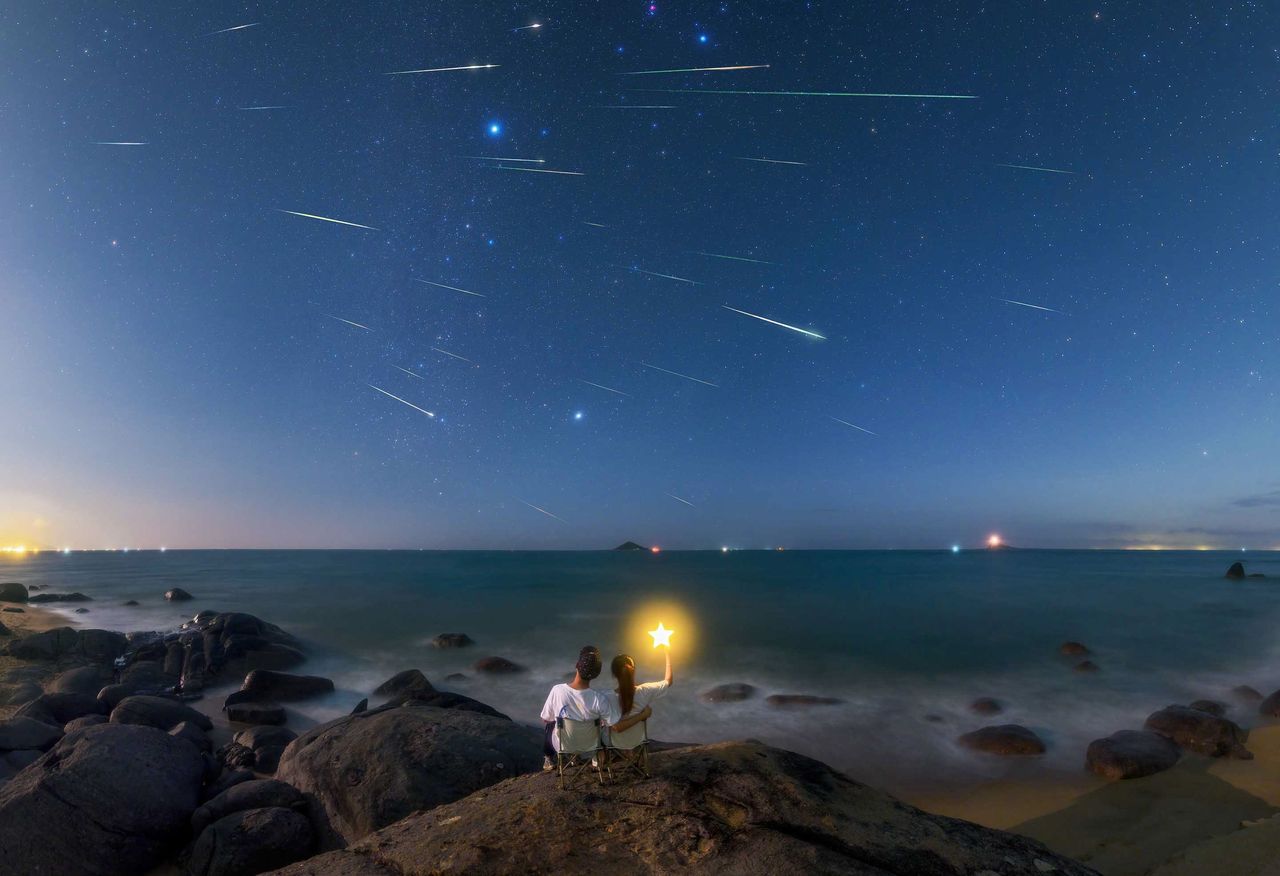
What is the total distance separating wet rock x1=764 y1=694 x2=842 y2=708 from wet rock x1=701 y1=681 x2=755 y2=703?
2.32 feet

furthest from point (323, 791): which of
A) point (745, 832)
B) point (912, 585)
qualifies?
point (912, 585)

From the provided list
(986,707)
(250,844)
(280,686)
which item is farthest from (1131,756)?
(280,686)

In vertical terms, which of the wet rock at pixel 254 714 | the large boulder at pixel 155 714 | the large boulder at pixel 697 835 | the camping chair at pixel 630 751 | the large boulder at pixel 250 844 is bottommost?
the wet rock at pixel 254 714

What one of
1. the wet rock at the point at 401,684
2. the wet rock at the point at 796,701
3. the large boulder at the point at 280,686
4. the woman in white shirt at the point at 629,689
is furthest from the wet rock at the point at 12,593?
the woman in white shirt at the point at 629,689

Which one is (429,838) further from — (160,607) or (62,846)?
(160,607)

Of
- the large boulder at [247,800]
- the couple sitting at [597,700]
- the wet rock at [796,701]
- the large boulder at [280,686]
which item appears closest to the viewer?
the couple sitting at [597,700]

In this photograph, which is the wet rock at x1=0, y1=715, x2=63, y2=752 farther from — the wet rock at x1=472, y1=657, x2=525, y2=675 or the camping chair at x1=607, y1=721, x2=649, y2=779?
the wet rock at x1=472, y1=657, x2=525, y2=675

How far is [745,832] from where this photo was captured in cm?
495

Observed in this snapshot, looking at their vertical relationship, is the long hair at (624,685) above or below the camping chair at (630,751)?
above

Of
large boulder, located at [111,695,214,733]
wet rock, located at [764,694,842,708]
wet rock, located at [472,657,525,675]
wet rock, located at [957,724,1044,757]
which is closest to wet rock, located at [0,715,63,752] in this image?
large boulder, located at [111,695,214,733]

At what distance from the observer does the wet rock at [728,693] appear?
732 inches

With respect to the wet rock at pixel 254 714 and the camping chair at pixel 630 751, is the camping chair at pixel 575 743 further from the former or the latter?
the wet rock at pixel 254 714

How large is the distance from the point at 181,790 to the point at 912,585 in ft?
235

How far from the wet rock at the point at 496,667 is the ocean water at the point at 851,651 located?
58 centimetres
